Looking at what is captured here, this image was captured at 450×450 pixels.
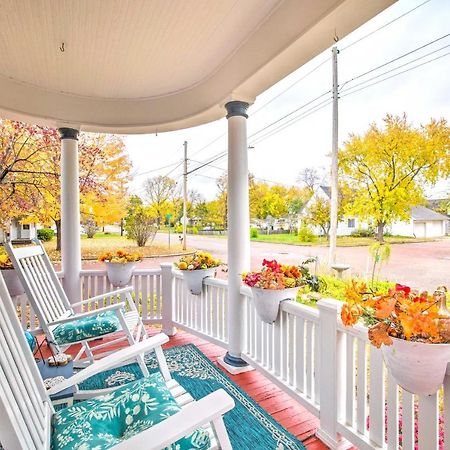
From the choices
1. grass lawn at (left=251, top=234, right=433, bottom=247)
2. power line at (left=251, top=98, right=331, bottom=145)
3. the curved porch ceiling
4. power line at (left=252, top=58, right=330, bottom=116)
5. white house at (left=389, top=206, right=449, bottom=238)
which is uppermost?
the curved porch ceiling

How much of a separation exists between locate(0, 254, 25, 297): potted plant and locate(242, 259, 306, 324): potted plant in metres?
2.25

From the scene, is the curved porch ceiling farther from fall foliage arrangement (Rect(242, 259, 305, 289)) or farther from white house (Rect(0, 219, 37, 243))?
white house (Rect(0, 219, 37, 243))

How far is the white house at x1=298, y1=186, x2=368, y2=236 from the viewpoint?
1653mm

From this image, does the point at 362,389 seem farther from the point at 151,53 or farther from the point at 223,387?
the point at 151,53

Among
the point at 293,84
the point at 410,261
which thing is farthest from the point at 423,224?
the point at 293,84

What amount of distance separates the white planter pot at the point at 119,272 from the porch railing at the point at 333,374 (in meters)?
0.86

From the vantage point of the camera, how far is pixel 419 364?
→ 106 cm

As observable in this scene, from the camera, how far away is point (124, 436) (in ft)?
3.98

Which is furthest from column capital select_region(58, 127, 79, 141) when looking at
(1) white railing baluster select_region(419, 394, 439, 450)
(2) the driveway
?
(1) white railing baluster select_region(419, 394, 439, 450)

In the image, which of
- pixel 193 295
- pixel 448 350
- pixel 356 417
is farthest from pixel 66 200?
pixel 448 350

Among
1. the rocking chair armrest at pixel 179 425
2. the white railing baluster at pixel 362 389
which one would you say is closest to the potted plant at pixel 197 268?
the white railing baluster at pixel 362 389

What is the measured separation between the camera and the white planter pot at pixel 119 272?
3.30 meters

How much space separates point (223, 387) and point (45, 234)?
3076mm

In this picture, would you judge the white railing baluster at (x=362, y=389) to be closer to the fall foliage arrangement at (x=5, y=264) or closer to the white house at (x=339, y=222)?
the white house at (x=339, y=222)
